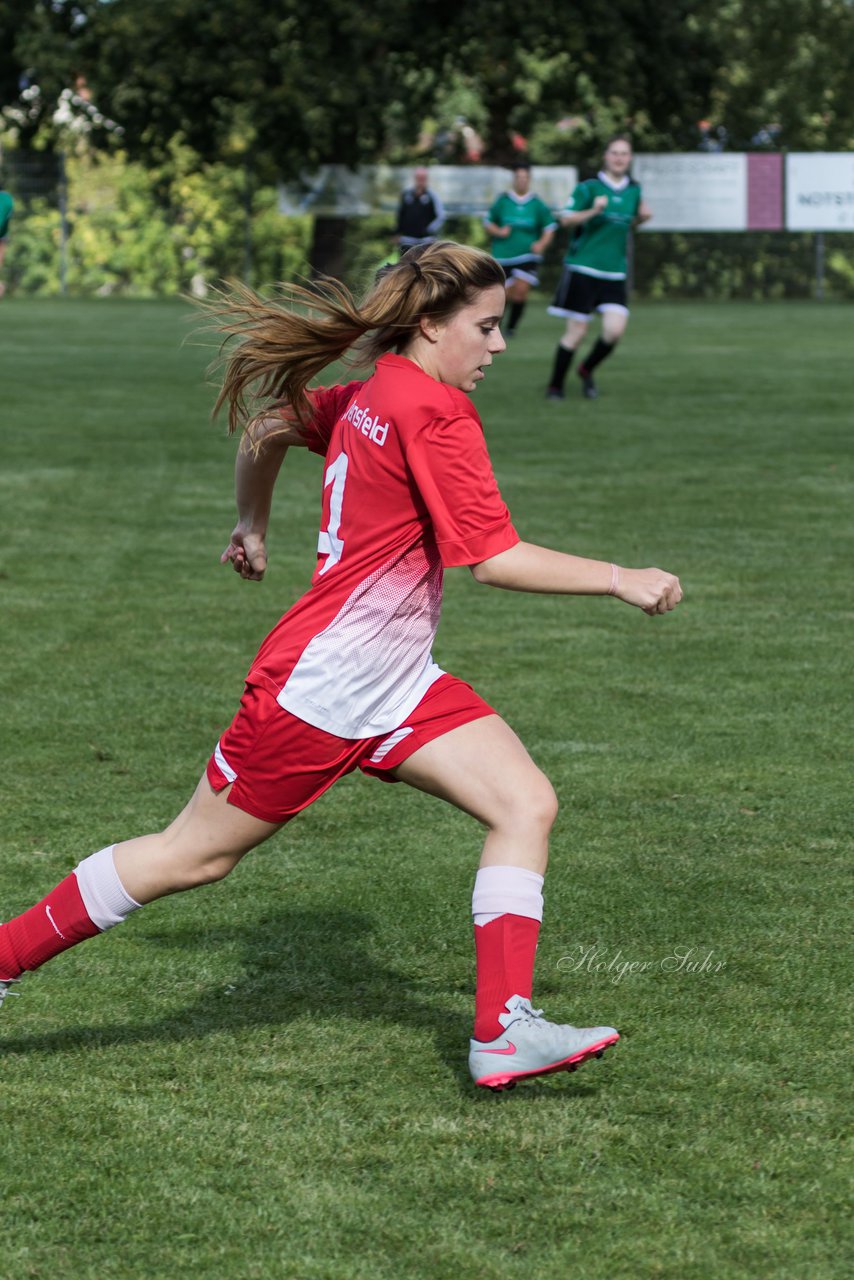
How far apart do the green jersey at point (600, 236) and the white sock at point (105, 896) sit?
14.8 meters

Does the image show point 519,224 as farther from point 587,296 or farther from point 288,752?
point 288,752

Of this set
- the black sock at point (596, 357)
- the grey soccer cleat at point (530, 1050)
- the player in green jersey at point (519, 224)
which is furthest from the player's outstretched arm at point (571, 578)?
the player in green jersey at point (519, 224)

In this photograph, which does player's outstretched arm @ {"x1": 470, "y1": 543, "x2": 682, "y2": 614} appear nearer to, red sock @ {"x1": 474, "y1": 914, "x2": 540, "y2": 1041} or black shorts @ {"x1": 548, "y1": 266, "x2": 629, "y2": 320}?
red sock @ {"x1": 474, "y1": 914, "x2": 540, "y2": 1041}

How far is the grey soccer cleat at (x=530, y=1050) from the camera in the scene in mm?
3682

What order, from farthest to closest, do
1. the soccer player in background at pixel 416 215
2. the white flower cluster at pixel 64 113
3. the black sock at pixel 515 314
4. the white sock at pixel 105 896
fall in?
1. the white flower cluster at pixel 64 113
2. the soccer player in background at pixel 416 215
3. the black sock at pixel 515 314
4. the white sock at pixel 105 896

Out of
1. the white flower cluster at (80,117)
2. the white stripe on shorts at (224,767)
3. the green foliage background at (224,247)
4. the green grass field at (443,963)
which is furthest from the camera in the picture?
the white flower cluster at (80,117)

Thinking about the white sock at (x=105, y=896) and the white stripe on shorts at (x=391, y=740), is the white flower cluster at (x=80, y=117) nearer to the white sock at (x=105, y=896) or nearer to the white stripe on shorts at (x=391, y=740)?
the white sock at (x=105, y=896)

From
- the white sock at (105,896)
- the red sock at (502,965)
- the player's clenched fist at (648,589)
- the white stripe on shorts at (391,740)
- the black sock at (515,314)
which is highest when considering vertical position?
the player's clenched fist at (648,589)

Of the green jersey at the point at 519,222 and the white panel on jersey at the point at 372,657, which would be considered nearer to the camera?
the white panel on jersey at the point at 372,657

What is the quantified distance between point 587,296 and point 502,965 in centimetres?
1483

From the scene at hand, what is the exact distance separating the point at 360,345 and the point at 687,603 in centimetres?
543

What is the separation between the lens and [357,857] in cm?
539

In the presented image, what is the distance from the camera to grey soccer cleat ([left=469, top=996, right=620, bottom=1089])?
3.68 meters

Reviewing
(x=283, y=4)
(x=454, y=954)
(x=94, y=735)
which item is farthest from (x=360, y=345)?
(x=283, y=4)
